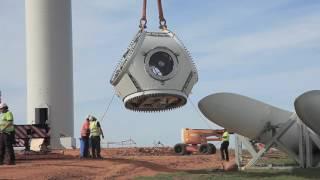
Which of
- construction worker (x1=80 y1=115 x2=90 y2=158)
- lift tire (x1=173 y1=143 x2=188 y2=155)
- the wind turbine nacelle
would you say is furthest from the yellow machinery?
the wind turbine nacelle

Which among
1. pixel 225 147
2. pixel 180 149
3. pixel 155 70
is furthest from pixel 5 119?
pixel 180 149

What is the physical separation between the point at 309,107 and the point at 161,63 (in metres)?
5.07

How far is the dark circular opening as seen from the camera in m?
15.4

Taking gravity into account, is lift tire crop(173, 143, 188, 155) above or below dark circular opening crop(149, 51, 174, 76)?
below

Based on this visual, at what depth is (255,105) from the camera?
21.7m

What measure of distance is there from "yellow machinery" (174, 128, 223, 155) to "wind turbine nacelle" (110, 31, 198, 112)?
17671 millimetres

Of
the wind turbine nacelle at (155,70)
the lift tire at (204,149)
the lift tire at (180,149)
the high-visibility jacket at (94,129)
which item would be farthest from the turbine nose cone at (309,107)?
the lift tire at (180,149)

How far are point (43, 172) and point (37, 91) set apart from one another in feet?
53.6

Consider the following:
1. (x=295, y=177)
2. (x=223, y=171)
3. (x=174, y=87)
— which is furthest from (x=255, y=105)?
(x=174, y=87)

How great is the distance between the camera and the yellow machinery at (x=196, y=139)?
109ft

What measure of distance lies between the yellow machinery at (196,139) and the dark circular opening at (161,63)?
59.6 feet

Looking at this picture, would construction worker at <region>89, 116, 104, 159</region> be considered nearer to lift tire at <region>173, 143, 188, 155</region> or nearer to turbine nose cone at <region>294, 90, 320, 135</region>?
turbine nose cone at <region>294, 90, 320, 135</region>

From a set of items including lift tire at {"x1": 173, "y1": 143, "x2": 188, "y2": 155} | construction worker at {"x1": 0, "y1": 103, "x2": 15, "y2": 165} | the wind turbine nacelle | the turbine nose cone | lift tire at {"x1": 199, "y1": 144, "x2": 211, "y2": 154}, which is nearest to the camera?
the wind turbine nacelle

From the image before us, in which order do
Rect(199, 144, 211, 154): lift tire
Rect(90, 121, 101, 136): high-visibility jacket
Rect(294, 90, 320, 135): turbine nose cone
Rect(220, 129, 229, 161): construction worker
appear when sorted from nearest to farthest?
1. Rect(294, 90, 320, 135): turbine nose cone
2. Rect(90, 121, 101, 136): high-visibility jacket
3. Rect(220, 129, 229, 161): construction worker
4. Rect(199, 144, 211, 154): lift tire
